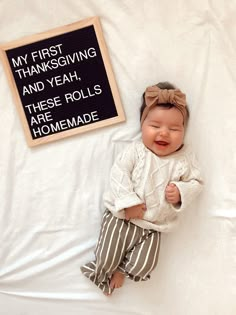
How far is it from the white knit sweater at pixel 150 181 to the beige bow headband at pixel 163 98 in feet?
0.36

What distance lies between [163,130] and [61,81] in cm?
30

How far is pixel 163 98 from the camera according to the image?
40.4 inches

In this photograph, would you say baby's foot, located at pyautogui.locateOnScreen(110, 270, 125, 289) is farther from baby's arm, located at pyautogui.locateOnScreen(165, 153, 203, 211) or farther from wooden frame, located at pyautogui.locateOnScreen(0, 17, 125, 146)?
wooden frame, located at pyautogui.locateOnScreen(0, 17, 125, 146)

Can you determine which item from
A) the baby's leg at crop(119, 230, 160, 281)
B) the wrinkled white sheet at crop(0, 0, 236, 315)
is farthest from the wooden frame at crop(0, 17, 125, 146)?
the baby's leg at crop(119, 230, 160, 281)

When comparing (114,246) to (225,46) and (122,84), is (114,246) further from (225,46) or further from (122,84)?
(225,46)

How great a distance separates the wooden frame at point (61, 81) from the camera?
3.58ft

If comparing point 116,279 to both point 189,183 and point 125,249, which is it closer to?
point 125,249

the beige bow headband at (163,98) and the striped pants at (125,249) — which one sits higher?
the beige bow headband at (163,98)

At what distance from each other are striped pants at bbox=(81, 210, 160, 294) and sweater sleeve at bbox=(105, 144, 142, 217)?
0.05 meters

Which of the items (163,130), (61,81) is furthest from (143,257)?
(61,81)

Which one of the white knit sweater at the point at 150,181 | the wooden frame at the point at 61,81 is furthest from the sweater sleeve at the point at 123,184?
the wooden frame at the point at 61,81

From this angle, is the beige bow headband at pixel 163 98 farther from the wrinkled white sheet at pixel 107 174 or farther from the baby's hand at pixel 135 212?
the baby's hand at pixel 135 212

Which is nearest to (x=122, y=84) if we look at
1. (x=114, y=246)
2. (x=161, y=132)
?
(x=161, y=132)

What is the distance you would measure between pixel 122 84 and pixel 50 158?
275 millimetres
